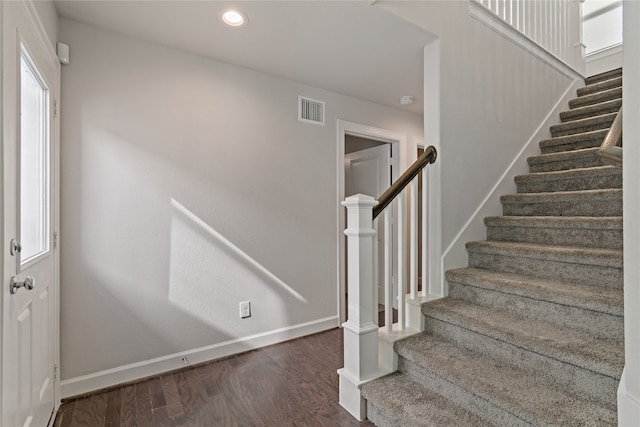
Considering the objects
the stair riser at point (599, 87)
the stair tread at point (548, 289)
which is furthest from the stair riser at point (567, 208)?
the stair riser at point (599, 87)

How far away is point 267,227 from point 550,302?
2.01m

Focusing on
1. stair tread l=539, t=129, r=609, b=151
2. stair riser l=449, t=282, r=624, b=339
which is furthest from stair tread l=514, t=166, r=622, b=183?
stair riser l=449, t=282, r=624, b=339

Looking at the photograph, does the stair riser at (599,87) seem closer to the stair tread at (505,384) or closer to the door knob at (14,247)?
the stair tread at (505,384)

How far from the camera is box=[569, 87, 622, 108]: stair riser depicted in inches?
Result: 118

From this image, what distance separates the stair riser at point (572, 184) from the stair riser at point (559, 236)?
524 mm

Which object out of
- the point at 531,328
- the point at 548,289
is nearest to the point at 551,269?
the point at 548,289

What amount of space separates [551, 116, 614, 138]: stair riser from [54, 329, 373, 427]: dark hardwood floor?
2940 millimetres

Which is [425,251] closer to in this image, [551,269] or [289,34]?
[551,269]

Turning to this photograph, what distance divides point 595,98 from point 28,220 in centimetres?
466

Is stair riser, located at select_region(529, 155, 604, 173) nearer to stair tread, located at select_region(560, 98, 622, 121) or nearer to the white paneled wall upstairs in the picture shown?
stair tread, located at select_region(560, 98, 622, 121)

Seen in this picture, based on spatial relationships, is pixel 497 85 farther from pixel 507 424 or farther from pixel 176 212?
pixel 176 212

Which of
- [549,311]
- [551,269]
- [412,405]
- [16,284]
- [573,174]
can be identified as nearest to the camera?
[16,284]

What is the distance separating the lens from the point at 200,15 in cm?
190

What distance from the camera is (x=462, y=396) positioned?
59.3 inches
